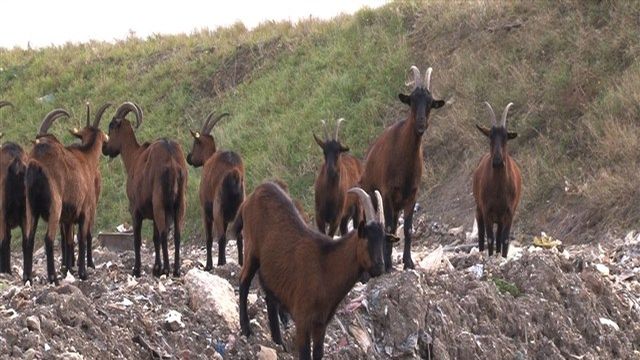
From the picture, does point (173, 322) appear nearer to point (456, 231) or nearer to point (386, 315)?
point (386, 315)

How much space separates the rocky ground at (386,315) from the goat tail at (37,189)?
77 centimetres

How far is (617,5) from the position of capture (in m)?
27.1

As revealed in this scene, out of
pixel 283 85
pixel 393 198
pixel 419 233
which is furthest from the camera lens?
pixel 283 85

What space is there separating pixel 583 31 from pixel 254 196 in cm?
1661

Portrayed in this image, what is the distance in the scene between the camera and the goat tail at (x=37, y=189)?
1303cm

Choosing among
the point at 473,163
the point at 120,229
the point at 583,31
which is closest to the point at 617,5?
the point at 583,31

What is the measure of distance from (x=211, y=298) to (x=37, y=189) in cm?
278

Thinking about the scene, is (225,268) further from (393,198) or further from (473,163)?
(473,163)

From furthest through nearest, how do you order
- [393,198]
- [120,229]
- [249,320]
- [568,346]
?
1. [120,229]
2. [393,198]
3. [568,346]
4. [249,320]

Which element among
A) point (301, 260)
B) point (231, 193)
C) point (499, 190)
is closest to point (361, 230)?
point (301, 260)

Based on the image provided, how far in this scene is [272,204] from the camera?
36.6ft

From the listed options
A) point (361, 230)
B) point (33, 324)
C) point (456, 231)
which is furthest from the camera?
point (456, 231)

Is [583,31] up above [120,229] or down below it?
above

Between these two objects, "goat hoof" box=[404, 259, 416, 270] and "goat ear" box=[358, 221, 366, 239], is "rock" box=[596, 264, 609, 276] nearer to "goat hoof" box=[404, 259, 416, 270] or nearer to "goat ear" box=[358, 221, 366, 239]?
"goat hoof" box=[404, 259, 416, 270]
